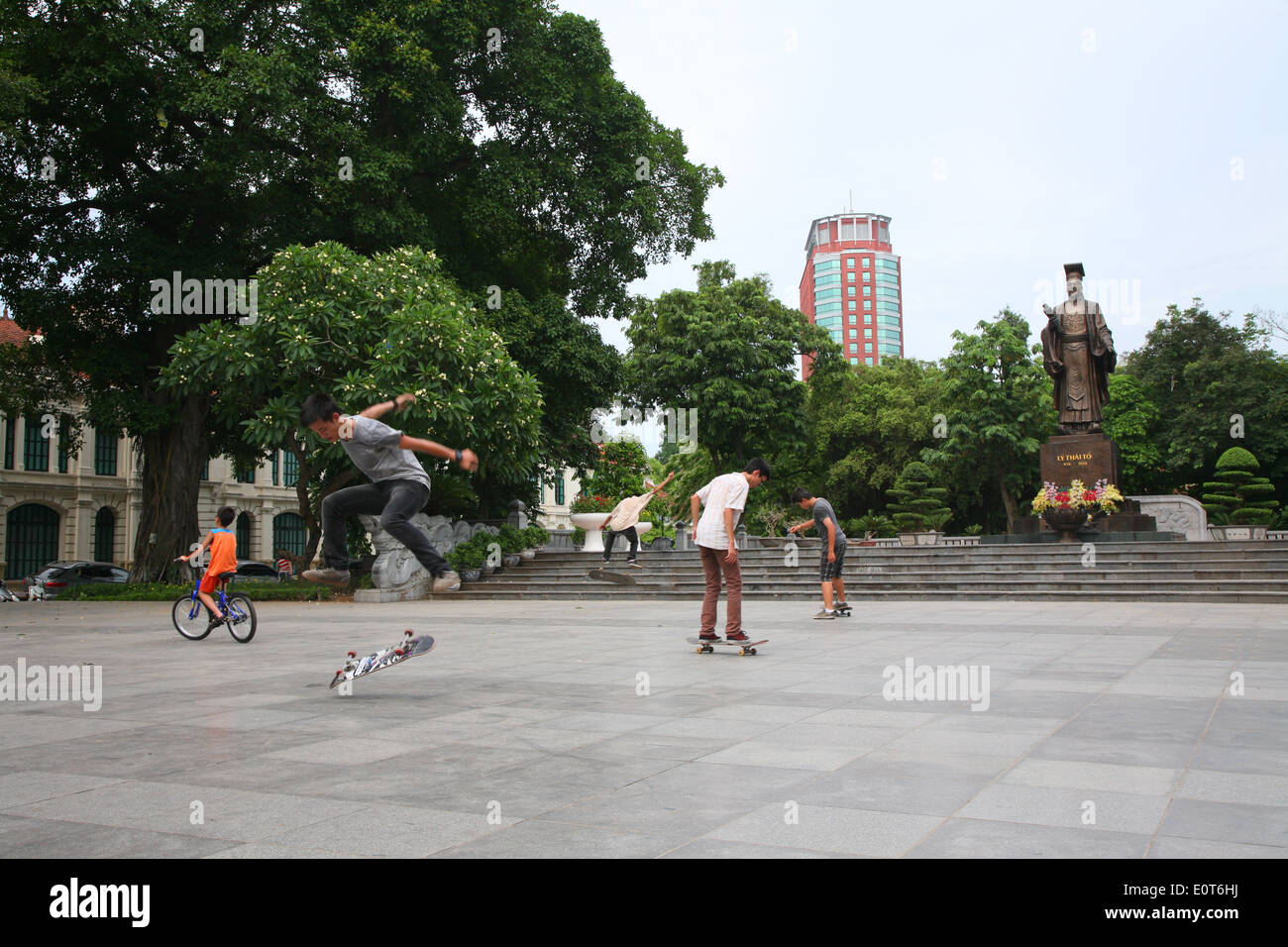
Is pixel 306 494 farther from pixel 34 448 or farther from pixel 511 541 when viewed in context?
pixel 34 448

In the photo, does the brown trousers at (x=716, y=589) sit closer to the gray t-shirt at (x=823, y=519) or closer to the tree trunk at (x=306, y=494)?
the gray t-shirt at (x=823, y=519)

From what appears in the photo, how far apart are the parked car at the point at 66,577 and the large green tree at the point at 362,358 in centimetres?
1497

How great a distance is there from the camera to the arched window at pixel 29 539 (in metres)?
44.2

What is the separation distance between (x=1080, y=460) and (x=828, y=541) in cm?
1461

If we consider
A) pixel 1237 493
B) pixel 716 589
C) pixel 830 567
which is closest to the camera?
pixel 716 589

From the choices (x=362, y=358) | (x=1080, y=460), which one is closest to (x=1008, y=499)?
(x=1080, y=460)

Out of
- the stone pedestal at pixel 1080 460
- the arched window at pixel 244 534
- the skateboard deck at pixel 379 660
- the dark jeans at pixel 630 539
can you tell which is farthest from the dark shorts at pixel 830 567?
the arched window at pixel 244 534

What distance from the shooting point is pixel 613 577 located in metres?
23.1

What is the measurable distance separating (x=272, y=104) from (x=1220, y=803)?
2309 centimetres

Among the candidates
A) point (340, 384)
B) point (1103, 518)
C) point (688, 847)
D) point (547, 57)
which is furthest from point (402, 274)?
point (688, 847)

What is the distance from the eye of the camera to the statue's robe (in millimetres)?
26094

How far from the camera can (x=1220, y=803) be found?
393 centimetres

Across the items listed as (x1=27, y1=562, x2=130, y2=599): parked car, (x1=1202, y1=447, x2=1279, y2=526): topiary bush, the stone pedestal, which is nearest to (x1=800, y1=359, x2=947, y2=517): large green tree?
(x1=1202, y1=447, x2=1279, y2=526): topiary bush
